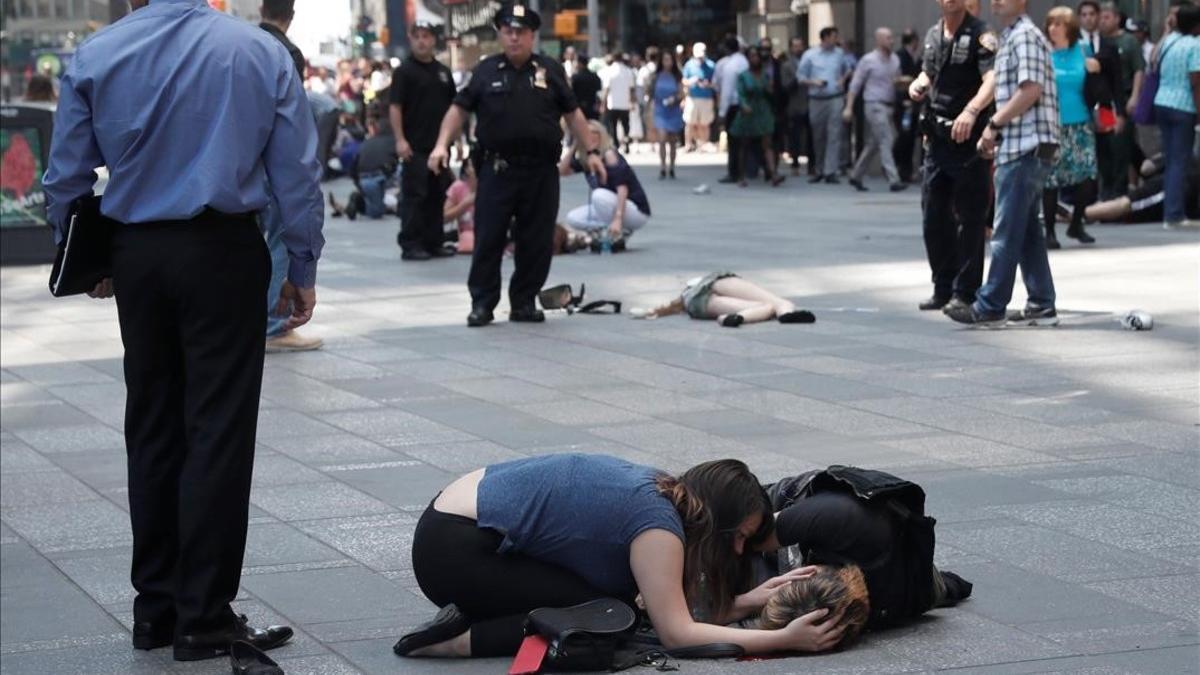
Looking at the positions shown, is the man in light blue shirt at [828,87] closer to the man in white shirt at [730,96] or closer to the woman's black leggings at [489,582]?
the man in white shirt at [730,96]

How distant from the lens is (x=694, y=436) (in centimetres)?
823

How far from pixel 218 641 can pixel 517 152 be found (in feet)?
23.4

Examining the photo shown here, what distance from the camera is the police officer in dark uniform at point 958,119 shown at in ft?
36.5

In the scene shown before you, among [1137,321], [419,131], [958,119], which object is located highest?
[958,119]

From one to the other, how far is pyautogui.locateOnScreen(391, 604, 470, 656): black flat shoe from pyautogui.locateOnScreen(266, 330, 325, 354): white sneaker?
6.53 m

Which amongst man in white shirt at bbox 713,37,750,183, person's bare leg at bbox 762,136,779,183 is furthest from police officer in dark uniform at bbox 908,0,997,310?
person's bare leg at bbox 762,136,779,183

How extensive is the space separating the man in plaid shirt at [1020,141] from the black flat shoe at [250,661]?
6.67 metres

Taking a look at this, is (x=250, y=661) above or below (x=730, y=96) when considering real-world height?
below

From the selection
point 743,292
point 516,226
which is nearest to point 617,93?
point 516,226

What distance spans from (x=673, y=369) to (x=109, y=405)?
110 inches

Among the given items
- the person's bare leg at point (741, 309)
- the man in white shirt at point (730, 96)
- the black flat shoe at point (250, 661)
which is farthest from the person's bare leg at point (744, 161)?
the black flat shoe at point (250, 661)

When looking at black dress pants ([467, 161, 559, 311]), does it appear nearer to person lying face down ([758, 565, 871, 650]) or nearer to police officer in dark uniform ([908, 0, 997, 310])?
police officer in dark uniform ([908, 0, 997, 310])

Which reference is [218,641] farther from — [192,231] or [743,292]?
[743,292]

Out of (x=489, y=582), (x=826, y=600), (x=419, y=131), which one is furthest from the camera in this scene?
(x=419, y=131)
